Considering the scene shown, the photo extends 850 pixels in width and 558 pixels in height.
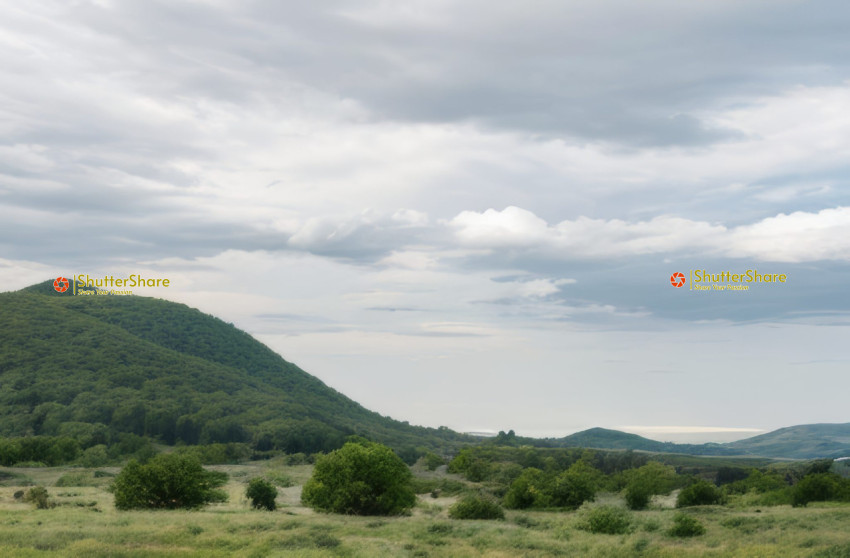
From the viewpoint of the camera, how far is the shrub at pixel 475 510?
52.0 metres

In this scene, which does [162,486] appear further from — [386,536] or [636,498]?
[636,498]

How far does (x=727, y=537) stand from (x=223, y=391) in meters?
157

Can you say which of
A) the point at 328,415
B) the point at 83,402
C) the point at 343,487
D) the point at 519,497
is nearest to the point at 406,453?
the point at 328,415

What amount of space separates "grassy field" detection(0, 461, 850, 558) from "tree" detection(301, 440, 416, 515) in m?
3.08

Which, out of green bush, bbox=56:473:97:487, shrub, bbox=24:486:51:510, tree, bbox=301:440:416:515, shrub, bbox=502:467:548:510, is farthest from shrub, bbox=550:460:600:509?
green bush, bbox=56:473:97:487

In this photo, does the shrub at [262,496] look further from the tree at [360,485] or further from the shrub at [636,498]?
the shrub at [636,498]

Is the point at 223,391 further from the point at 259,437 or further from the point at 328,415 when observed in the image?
the point at 259,437

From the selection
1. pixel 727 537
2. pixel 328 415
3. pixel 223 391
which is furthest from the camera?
pixel 328 415

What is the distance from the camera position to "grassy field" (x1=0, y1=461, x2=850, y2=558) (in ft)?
109

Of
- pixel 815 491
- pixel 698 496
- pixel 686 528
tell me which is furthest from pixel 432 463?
pixel 686 528

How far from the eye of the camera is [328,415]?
195 m

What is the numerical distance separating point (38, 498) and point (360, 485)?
23.6m

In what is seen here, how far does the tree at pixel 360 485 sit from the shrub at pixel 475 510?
15.1 feet

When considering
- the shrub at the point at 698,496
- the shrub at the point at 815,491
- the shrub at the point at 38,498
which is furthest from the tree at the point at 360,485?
the shrub at the point at 815,491
